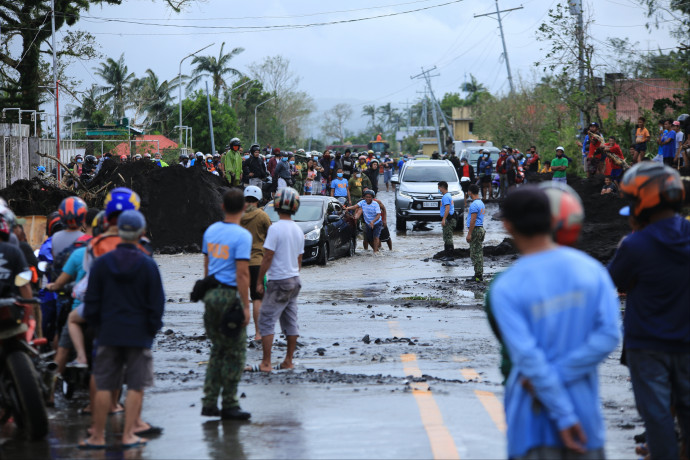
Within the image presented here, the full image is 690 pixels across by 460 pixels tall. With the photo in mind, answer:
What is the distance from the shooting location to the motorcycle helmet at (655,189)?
18.8 ft

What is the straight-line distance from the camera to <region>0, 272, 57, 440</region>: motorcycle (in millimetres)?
6879

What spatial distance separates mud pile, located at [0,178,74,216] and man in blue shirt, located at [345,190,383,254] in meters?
7.16

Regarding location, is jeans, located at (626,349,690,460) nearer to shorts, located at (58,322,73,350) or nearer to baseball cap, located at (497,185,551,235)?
baseball cap, located at (497,185,551,235)

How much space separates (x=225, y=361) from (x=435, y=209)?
22.6m

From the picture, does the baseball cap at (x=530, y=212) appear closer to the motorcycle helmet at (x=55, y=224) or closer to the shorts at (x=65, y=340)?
the shorts at (x=65, y=340)

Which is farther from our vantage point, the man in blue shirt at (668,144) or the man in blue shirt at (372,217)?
the man in blue shirt at (372,217)

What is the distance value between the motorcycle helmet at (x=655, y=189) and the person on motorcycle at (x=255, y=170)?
21258mm

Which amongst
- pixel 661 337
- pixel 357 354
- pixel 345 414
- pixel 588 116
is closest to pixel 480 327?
pixel 357 354

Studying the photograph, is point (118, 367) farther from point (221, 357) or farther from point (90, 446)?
point (221, 357)

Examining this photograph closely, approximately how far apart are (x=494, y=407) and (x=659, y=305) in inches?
98.7

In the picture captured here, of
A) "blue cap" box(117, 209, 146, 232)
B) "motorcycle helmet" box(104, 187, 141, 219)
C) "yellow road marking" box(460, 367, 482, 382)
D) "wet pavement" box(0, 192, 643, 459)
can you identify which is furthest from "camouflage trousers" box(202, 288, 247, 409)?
"yellow road marking" box(460, 367, 482, 382)

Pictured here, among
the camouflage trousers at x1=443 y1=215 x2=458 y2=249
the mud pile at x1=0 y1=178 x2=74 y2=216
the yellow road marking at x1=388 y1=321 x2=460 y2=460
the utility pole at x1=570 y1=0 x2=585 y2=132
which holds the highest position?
the utility pole at x1=570 y1=0 x2=585 y2=132

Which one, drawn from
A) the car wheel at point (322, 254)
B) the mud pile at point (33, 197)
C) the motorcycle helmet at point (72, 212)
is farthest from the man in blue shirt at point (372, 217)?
the motorcycle helmet at point (72, 212)

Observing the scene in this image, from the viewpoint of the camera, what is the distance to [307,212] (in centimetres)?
2186
